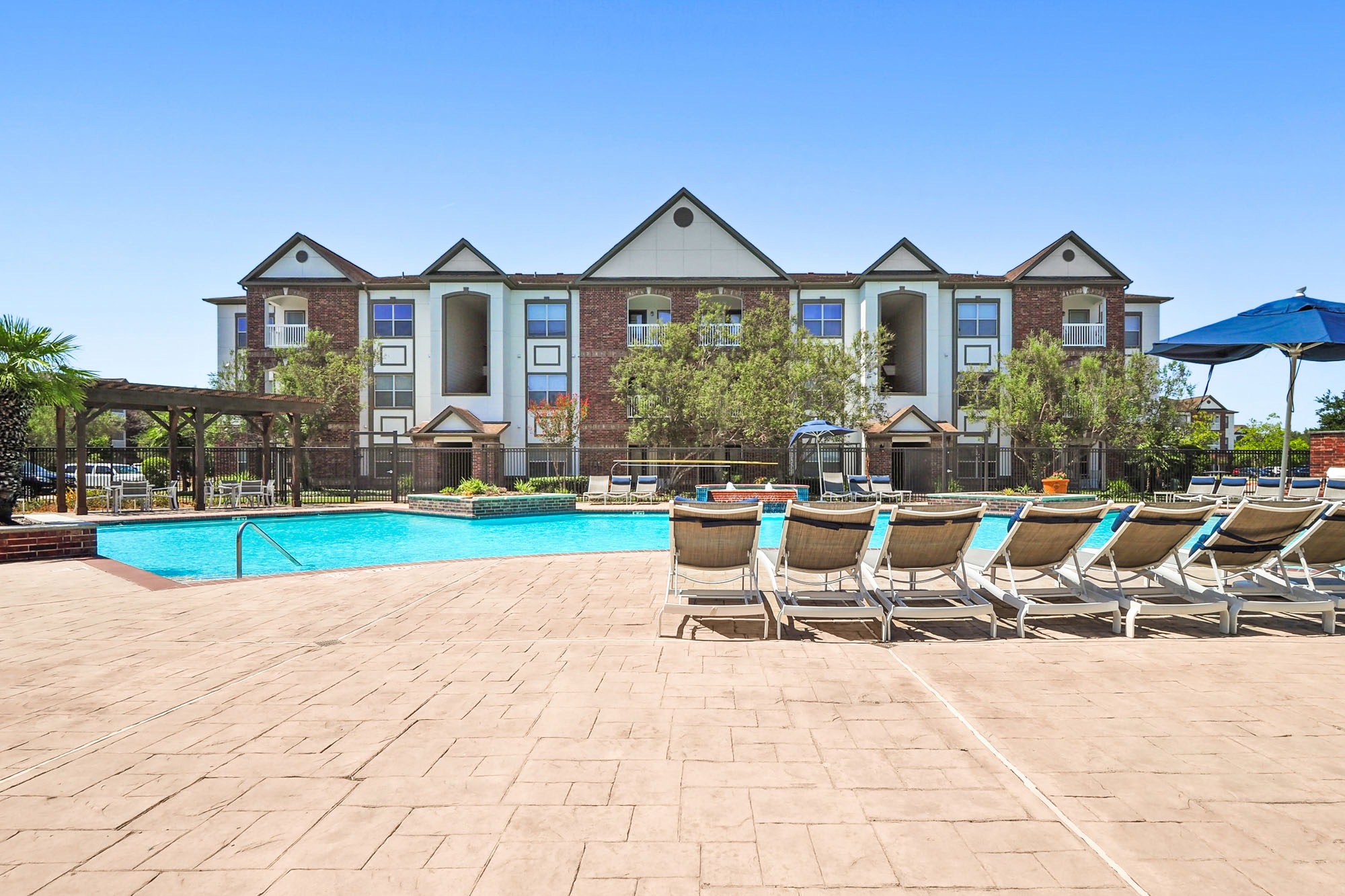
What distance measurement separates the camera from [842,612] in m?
4.66

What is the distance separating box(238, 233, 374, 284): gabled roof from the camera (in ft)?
85.3

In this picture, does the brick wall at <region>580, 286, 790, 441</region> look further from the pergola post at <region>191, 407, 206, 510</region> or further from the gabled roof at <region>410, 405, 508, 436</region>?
the pergola post at <region>191, 407, 206, 510</region>

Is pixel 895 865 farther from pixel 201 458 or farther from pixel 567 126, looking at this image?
pixel 201 458

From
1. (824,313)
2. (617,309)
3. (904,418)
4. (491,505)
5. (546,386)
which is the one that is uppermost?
(617,309)

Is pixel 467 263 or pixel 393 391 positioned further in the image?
pixel 393 391

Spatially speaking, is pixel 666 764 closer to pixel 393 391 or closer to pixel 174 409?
pixel 174 409

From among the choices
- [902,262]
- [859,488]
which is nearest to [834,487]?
[859,488]

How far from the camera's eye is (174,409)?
17.2 meters

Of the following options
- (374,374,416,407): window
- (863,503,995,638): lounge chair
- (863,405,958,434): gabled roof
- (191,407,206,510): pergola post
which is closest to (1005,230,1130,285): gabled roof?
(863,405,958,434): gabled roof

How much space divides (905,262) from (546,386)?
15.2 meters

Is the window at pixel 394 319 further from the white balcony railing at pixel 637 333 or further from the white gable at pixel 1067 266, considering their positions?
the white gable at pixel 1067 266

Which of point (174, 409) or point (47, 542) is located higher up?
point (174, 409)

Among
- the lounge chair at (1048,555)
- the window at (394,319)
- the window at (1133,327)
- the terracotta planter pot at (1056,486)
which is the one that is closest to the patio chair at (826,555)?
the lounge chair at (1048,555)

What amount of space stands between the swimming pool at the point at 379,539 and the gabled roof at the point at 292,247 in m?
13.4
